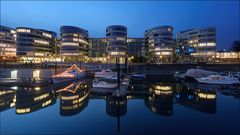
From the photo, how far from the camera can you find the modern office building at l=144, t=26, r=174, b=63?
5620 inches

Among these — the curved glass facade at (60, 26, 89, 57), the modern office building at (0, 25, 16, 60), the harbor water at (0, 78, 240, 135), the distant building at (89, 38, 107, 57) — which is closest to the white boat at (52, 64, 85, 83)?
the harbor water at (0, 78, 240, 135)

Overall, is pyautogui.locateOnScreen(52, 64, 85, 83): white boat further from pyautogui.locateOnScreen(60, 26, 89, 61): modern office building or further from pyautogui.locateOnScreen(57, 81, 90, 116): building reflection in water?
pyautogui.locateOnScreen(60, 26, 89, 61): modern office building

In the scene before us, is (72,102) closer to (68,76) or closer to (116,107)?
(116,107)

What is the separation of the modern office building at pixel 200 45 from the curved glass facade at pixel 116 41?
4593 cm

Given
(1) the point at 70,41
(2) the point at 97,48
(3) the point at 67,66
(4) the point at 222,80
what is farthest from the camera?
(2) the point at 97,48

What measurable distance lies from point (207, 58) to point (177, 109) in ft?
404

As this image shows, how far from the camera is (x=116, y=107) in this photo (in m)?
29.6

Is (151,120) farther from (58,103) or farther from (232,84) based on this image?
(232,84)

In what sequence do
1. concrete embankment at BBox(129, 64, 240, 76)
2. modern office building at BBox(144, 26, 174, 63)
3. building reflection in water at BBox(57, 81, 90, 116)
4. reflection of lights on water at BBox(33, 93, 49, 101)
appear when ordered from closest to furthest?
building reflection in water at BBox(57, 81, 90, 116) < reflection of lights on water at BBox(33, 93, 49, 101) < concrete embankment at BBox(129, 64, 240, 76) < modern office building at BBox(144, 26, 174, 63)

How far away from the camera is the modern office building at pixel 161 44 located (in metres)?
143

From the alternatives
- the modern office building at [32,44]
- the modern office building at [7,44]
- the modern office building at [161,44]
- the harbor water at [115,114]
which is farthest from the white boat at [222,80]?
the modern office building at [7,44]

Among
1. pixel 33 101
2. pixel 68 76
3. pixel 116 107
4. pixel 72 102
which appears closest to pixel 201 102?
pixel 116 107

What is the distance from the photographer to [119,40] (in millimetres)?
142750

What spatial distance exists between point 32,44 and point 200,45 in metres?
111
